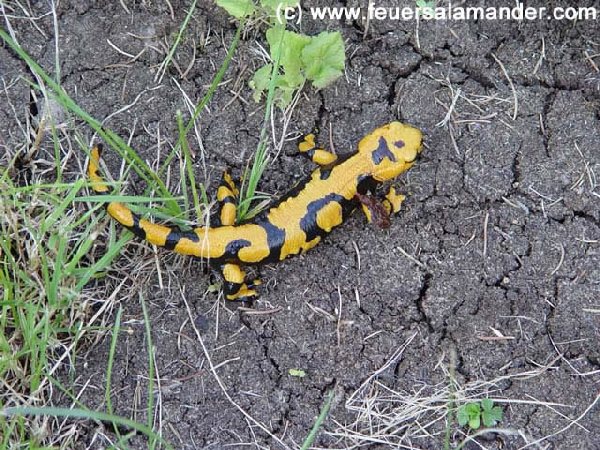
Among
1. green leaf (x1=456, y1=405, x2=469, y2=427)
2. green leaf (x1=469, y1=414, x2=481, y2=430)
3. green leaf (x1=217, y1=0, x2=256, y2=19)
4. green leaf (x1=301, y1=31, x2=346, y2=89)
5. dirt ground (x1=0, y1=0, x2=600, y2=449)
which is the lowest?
green leaf (x1=469, y1=414, x2=481, y2=430)

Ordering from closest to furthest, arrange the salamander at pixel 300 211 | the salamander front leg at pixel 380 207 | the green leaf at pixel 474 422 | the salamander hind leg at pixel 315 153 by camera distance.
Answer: the green leaf at pixel 474 422 → the salamander at pixel 300 211 → the salamander front leg at pixel 380 207 → the salamander hind leg at pixel 315 153

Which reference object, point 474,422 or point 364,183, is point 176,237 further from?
point 474,422

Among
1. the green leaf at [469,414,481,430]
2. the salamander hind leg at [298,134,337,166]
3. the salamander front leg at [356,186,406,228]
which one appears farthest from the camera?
the salamander hind leg at [298,134,337,166]

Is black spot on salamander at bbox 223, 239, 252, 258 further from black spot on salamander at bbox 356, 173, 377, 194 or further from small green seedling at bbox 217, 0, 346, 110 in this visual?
small green seedling at bbox 217, 0, 346, 110

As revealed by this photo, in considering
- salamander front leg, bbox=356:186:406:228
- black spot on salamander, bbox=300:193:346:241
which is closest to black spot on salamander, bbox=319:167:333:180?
black spot on salamander, bbox=300:193:346:241

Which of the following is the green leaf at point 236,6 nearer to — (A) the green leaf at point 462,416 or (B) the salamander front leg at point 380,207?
(B) the salamander front leg at point 380,207

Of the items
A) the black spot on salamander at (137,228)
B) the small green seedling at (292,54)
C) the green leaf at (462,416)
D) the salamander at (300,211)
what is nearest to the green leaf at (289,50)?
the small green seedling at (292,54)

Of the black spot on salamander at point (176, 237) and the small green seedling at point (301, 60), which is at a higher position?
the small green seedling at point (301, 60)
